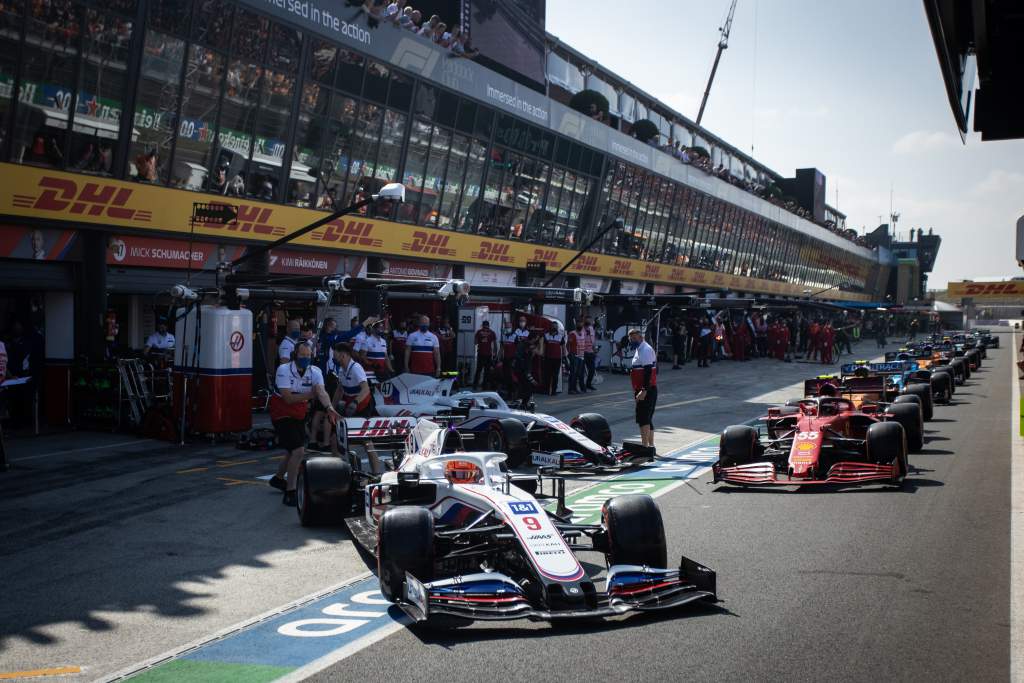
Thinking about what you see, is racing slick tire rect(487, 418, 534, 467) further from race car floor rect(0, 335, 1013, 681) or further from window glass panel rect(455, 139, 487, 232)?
window glass panel rect(455, 139, 487, 232)

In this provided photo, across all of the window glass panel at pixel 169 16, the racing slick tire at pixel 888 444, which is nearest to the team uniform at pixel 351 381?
the racing slick tire at pixel 888 444

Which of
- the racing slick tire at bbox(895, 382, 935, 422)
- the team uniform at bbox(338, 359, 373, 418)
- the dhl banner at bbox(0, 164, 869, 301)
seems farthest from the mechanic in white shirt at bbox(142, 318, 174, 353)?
the racing slick tire at bbox(895, 382, 935, 422)

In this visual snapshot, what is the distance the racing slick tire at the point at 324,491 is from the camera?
893cm

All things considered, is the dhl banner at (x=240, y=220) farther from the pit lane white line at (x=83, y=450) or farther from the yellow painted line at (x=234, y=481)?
the yellow painted line at (x=234, y=481)

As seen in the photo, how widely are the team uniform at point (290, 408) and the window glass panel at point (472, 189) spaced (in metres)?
18.1

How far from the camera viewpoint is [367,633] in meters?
5.91

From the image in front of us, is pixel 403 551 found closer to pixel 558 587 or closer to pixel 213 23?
pixel 558 587

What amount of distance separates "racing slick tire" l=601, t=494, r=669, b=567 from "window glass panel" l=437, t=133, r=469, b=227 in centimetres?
2096

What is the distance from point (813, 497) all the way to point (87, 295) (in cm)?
1367

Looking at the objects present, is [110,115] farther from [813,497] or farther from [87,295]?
[813,497]

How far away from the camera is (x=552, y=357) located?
23.5 metres

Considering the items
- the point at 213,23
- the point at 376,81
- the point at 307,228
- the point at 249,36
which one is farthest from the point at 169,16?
the point at 376,81

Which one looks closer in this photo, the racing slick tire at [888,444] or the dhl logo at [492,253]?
the racing slick tire at [888,444]

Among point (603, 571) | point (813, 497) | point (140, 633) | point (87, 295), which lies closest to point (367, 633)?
point (140, 633)
